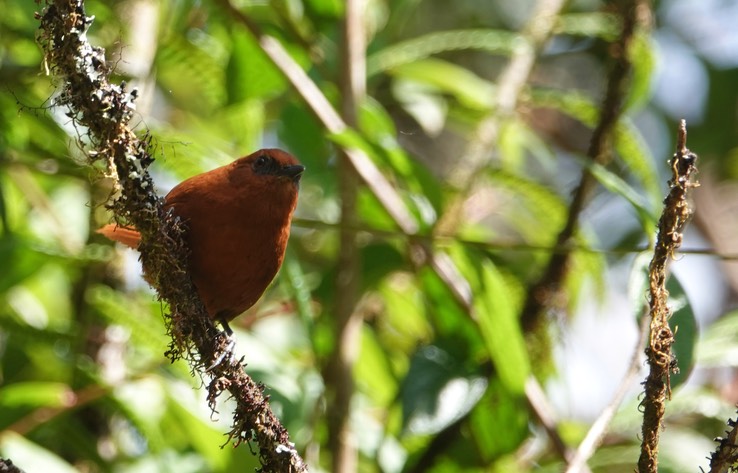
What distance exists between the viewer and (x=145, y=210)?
203 cm

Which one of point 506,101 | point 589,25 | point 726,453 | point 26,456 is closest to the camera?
point 726,453

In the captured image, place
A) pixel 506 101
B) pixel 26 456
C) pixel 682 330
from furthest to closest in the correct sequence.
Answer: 1. pixel 506 101
2. pixel 26 456
3. pixel 682 330

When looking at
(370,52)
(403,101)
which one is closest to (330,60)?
(370,52)

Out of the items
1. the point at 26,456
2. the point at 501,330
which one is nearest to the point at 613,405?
the point at 501,330

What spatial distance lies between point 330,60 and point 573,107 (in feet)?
3.09

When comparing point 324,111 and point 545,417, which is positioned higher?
point 324,111

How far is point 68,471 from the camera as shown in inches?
123

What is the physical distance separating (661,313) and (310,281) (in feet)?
7.74

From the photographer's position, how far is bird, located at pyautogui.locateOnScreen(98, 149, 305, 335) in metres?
2.69

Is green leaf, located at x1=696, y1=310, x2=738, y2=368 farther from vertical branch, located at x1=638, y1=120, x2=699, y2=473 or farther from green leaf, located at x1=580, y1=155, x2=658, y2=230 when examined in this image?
vertical branch, located at x1=638, y1=120, x2=699, y2=473

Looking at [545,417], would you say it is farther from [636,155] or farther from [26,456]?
[26,456]

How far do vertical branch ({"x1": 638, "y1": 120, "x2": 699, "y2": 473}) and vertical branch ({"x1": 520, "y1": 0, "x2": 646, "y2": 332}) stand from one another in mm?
1187

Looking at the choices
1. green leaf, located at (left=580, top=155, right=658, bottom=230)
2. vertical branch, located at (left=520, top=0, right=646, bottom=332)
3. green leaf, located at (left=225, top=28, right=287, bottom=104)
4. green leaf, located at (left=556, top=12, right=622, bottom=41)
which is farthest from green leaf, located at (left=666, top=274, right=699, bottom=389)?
green leaf, located at (left=556, top=12, right=622, bottom=41)

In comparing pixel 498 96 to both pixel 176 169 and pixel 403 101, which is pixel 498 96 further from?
pixel 176 169
